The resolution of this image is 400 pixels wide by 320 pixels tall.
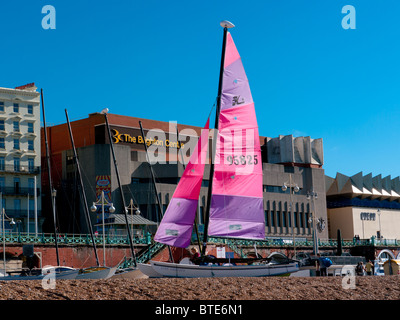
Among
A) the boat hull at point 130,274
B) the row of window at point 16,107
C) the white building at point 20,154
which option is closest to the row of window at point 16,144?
the white building at point 20,154

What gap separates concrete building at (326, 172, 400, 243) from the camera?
11069 cm

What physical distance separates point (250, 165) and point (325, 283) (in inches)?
384

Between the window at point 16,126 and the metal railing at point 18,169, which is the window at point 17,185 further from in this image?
the window at point 16,126

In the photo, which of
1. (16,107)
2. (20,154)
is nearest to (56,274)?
(20,154)

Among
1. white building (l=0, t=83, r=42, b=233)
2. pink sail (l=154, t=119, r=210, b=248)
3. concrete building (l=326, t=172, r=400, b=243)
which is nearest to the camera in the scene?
pink sail (l=154, t=119, r=210, b=248)

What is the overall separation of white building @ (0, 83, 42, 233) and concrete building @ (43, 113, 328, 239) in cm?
485

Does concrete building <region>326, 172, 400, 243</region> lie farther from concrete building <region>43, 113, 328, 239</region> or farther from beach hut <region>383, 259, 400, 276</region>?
beach hut <region>383, 259, 400, 276</region>

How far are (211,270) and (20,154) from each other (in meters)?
55.4

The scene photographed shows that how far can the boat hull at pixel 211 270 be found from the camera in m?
32.5

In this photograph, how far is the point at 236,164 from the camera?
3719 centimetres

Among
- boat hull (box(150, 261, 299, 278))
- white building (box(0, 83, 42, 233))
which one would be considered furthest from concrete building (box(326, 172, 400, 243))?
boat hull (box(150, 261, 299, 278))

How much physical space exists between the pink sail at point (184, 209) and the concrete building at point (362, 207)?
76647mm

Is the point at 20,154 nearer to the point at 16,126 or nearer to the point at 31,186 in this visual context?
the point at 16,126
